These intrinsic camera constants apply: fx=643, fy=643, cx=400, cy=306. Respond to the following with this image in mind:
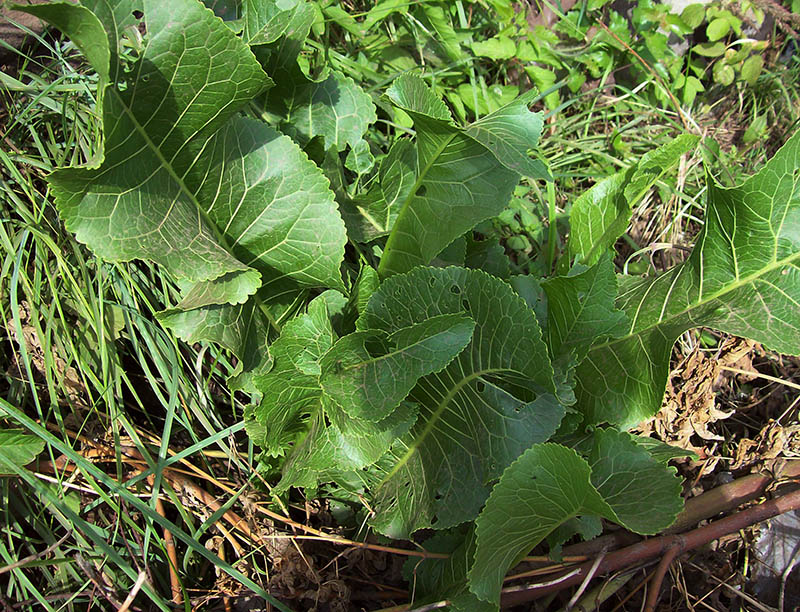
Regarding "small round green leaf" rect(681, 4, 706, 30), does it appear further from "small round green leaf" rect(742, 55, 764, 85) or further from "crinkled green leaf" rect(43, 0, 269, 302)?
"crinkled green leaf" rect(43, 0, 269, 302)

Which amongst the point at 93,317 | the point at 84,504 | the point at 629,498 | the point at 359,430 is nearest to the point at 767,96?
the point at 629,498

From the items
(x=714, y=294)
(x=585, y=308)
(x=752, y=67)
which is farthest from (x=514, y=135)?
(x=752, y=67)

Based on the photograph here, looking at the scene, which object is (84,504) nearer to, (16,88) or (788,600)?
(16,88)

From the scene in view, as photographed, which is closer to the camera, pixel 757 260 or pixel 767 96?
pixel 757 260

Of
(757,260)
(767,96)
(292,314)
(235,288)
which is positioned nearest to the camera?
(235,288)

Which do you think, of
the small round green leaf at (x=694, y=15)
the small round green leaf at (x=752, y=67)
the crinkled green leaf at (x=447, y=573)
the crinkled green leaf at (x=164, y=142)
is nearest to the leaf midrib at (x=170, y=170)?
the crinkled green leaf at (x=164, y=142)

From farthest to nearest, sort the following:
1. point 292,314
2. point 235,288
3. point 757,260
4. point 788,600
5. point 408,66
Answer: point 408,66 < point 788,600 < point 292,314 < point 757,260 < point 235,288

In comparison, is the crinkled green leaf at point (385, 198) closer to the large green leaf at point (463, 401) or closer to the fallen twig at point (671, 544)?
the large green leaf at point (463, 401)
